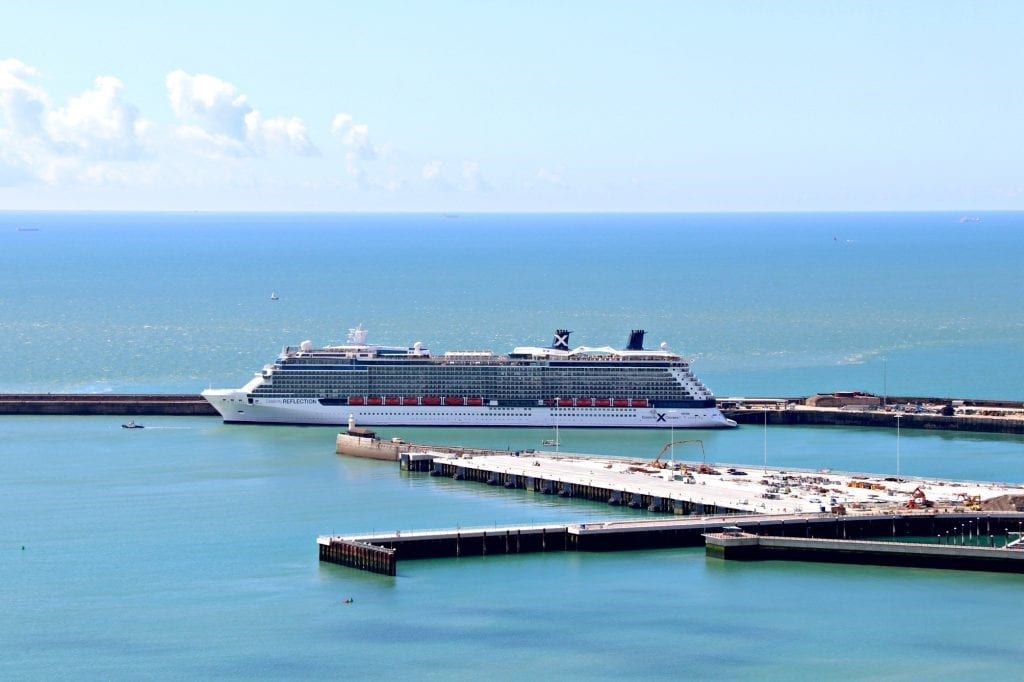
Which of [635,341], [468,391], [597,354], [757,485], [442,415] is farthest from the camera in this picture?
[635,341]

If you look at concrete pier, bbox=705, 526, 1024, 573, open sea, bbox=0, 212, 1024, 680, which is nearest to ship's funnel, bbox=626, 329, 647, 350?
open sea, bbox=0, 212, 1024, 680

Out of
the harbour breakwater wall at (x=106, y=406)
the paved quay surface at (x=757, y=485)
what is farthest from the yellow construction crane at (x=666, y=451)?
the harbour breakwater wall at (x=106, y=406)

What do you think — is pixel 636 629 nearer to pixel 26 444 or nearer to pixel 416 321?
pixel 26 444

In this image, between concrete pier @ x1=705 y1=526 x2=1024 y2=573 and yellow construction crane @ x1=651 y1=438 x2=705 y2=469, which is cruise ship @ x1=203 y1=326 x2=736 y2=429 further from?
concrete pier @ x1=705 y1=526 x2=1024 y2=573

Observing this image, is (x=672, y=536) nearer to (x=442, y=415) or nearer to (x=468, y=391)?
(x=442, y=415)

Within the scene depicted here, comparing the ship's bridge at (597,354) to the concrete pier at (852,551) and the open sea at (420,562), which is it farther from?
the concrete pier at (852,551)

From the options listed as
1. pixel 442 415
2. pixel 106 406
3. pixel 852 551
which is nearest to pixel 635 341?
pixel 442 415
